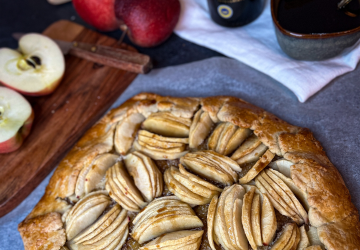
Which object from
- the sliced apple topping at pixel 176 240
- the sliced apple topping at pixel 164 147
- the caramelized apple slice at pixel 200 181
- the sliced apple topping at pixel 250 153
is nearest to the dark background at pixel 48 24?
the sliced apple topping at pixel 164 147

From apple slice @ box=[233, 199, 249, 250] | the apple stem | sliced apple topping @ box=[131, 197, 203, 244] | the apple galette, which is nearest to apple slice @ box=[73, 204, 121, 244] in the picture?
the apple galette

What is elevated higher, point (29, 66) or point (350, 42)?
point (350, 42)

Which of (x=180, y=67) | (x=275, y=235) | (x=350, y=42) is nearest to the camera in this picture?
(x=275, y=235)

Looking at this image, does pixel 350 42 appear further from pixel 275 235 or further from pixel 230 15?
pixel 275 235

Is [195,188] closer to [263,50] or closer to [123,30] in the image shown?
[263,50]

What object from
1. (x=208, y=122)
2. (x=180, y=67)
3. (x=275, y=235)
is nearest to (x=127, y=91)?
(x=180, y=67)

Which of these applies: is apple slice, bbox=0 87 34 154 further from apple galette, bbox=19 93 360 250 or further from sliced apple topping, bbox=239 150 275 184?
sliced apple topping, bbox=239 150 275 184
